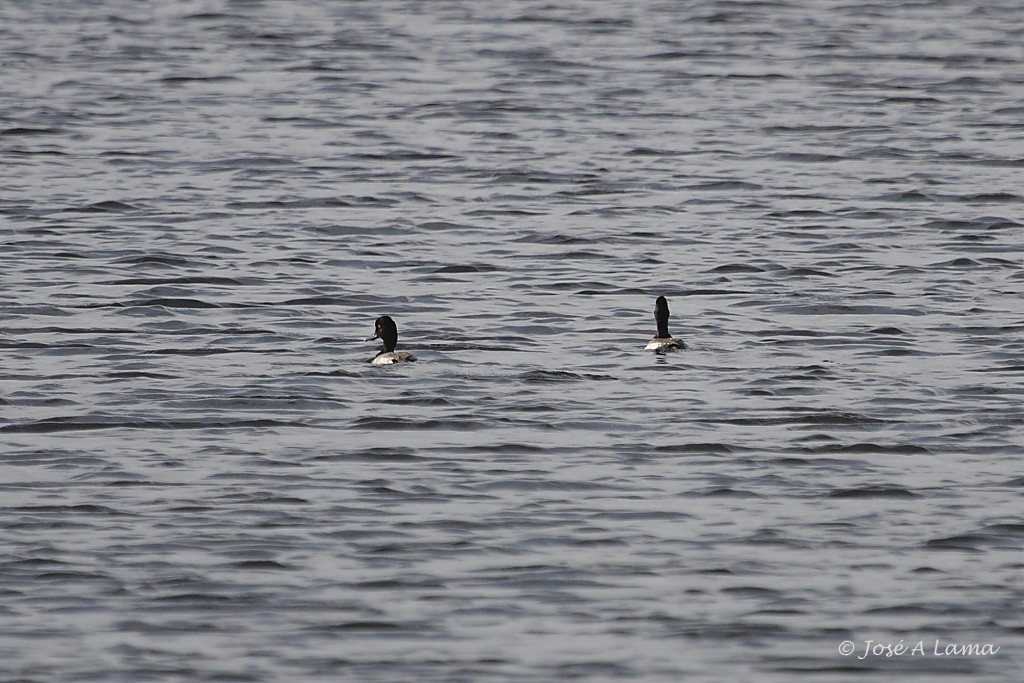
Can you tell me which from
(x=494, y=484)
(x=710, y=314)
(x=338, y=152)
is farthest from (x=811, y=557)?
(x=338, y=152)

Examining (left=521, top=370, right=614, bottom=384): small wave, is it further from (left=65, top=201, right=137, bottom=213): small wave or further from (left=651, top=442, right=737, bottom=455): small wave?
(left=65, top=201, right=137, bottom=213): small wave

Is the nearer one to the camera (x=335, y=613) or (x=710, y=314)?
(x=335, y=613)

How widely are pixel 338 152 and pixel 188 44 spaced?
12144 mm

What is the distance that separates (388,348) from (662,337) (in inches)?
101

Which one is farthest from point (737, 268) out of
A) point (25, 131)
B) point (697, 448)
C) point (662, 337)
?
point (25, 131)

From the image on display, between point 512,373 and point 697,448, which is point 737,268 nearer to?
point 512,373

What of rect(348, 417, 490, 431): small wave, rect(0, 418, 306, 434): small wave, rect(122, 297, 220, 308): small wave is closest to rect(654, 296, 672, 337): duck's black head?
rect(348, 417, 490, 431): small wave

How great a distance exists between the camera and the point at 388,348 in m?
17.9

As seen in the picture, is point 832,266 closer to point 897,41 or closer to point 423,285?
point 423,285

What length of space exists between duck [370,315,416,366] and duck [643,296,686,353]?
2.26m

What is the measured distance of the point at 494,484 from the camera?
13.9 meters

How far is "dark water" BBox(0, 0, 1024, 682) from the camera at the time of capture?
37.0 ft

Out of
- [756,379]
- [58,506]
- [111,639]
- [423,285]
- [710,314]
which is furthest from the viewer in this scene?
[423,285]

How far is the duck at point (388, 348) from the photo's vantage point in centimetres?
1761
